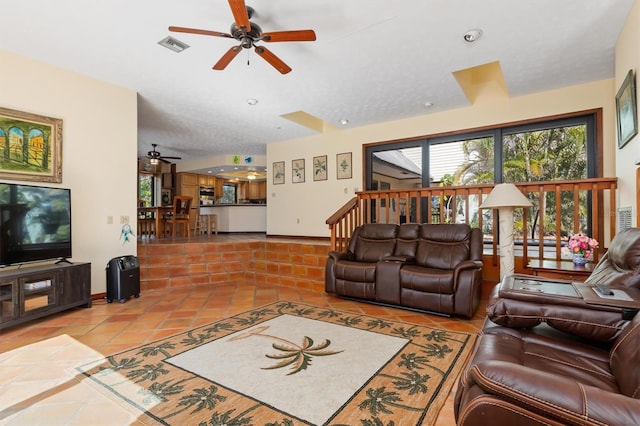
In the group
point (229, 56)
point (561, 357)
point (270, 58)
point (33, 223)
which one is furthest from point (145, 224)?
point (561, 357)

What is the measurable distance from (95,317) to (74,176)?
5.64 ft

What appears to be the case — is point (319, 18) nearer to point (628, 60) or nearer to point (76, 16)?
point (76, 16)

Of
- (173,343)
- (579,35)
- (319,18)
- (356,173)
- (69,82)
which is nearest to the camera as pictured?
(173,343)

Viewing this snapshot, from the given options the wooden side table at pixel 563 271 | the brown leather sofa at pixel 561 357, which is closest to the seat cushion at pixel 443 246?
the wooden side table at pixel 563 271

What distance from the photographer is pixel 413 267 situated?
12.2ft

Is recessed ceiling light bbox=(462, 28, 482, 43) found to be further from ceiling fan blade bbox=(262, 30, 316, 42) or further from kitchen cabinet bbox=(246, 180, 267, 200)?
kitchen cabinet bbox=(246, 180, 267, 200)

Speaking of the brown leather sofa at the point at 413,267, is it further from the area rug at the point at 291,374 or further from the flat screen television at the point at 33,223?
the flat screen television at the point at 33,223

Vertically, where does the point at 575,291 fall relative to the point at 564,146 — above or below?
below

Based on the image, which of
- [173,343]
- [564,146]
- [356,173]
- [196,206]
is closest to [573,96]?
[564,146]

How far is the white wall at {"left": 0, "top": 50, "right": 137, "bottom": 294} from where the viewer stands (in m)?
3.50

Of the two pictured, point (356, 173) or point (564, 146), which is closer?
point (564, 146)

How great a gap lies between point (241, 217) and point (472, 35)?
24.9 feet

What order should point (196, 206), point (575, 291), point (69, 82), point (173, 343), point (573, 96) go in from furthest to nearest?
point (196, 206) < point (573, 96) < point (69, 82) < point (173, 343) < point (575, 291)

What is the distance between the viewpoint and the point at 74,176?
3.84 m
